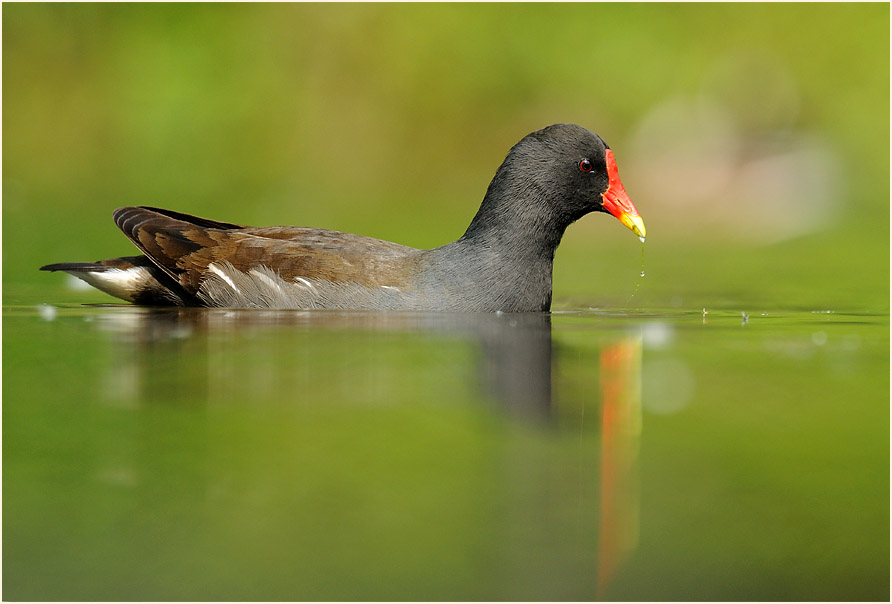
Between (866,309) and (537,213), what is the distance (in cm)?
217

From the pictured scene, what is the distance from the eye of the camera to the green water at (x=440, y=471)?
2.53 meters

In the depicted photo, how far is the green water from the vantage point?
2.53m

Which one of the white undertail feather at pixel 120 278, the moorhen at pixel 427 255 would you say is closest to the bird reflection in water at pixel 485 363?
the moorhen at pixel 427 255

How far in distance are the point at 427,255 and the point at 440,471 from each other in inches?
130

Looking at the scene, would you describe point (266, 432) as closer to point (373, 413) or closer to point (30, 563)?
point (373, 413)

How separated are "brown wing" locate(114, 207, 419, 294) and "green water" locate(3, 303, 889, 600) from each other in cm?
123

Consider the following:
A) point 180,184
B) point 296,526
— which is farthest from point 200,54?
point 296,526

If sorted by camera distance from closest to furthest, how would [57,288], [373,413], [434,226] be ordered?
1. [373,413]
2. [57,288]
3. [434,226]

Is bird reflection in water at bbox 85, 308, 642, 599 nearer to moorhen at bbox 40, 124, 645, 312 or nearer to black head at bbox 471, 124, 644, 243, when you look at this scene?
moorhen at bbox 40, 124, 645, 312

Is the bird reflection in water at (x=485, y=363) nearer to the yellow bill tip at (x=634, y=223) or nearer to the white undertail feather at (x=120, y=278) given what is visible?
the white undertail feather at (x=120, y=278)

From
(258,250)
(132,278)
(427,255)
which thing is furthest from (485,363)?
(132,278)

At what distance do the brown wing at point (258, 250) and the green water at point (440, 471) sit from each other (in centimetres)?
123

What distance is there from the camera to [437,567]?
253cm

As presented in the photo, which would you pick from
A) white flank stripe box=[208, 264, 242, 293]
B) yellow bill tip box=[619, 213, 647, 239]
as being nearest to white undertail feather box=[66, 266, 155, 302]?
white flank stripe box=[208, 264, 242, 293]
